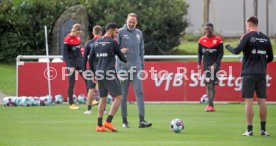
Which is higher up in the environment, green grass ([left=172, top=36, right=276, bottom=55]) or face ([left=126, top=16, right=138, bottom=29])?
face ([left=126, top=16, right=138, bottom=29])

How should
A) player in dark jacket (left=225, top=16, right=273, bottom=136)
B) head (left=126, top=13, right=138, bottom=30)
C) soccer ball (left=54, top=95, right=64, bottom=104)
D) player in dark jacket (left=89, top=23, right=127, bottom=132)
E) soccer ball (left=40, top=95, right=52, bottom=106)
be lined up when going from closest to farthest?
player in dark jacket (left=225, top=16, right=273, bottom=136) → player in dark jacket (left=89, top=23, right=127, bottom=132) → head (left=126, top=13, right=138, bottom=30) → soccer ball (left=40, top=95, right=52, bottom=106) → soccer ball (left=54, top=95, right=64, bottom=104)

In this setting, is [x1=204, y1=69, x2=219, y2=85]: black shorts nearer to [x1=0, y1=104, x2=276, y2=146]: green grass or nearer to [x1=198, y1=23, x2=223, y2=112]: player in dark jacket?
[x1=198, y1=23, x2=223, y2=112]: player in dark jacket

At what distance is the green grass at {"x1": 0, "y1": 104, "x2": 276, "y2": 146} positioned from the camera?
528 inches

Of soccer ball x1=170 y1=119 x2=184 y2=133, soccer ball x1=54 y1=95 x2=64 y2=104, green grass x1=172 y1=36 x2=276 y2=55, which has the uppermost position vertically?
green grass x1=172 y1=36 x2=276 y2=55

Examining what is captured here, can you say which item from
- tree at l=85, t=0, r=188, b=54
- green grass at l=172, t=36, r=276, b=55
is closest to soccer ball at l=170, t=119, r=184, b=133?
tree at l=85, t=0, r=188, b=54

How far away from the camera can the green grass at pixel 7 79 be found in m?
27.4

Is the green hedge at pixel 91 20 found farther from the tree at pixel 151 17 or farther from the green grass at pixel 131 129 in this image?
the green grass at pixel 131 129

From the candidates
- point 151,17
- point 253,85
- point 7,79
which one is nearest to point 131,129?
point 253,85

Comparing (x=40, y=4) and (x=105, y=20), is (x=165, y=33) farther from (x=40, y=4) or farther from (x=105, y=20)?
(x=40, y=4)

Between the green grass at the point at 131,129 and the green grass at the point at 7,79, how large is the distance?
20.8ft

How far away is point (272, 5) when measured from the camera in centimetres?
3903

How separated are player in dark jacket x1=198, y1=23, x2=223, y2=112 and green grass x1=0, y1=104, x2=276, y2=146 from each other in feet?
1.88

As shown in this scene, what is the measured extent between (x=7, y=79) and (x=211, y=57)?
10947 mm

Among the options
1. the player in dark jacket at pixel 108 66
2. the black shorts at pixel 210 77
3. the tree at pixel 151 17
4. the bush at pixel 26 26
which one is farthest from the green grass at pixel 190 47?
the player in dark jacket at pixel 108 66
